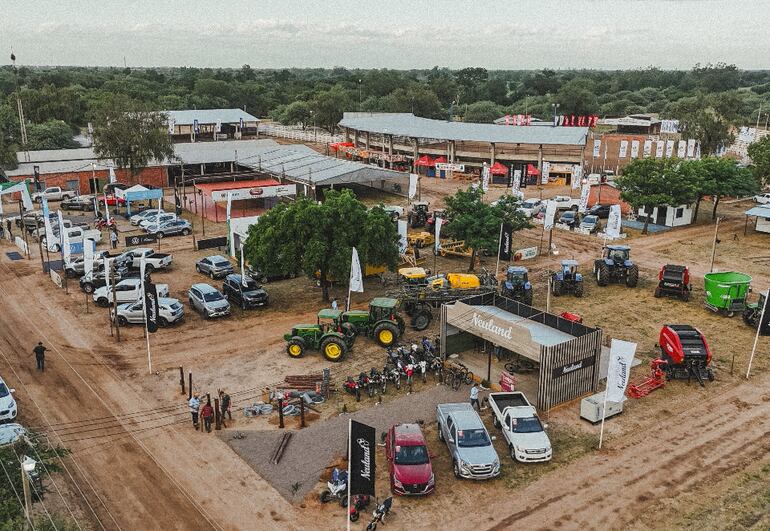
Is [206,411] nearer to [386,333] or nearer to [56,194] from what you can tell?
[386,333]

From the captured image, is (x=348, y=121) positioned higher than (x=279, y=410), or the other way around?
(x=348, y=121)

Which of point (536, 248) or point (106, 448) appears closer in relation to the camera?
point (106, 448)

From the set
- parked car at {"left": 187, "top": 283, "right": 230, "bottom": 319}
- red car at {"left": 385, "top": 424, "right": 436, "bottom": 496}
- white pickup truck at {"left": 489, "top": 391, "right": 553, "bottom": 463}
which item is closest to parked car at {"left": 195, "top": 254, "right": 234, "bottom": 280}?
parked car at {"left": 187, "top": 283, "right": 230, "bottom": 319}

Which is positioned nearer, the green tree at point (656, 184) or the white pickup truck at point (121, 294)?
the white pickup truck at point (121, 294)

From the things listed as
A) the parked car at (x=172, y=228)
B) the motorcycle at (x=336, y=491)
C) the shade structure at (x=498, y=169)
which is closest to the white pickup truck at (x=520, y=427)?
the motorcycle at (x=336, y=491)

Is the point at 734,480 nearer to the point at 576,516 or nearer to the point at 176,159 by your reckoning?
the point at 576,516

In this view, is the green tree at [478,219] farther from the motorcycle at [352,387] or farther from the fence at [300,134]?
the fence at [300,134]

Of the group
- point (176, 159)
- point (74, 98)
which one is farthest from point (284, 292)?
point (74, 98)

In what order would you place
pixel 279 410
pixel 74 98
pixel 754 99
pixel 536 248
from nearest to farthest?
1. pixel 279 410
2. pixel 536 248
3. pixel 74 98
4. pixel 754 99
